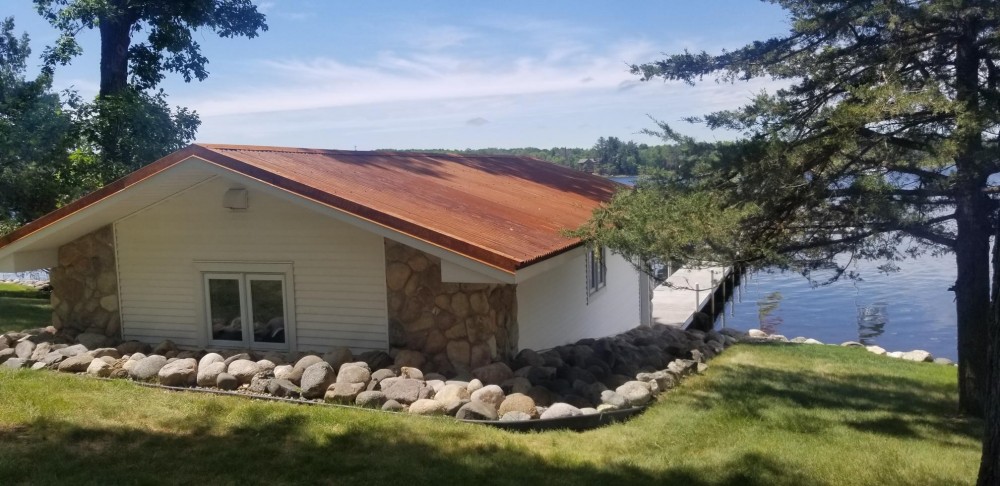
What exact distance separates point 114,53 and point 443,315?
14118mm

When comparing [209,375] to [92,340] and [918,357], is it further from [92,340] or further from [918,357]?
[918,357]

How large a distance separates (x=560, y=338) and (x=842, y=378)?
13.9 feet

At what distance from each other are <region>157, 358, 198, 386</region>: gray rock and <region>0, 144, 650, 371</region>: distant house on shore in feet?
4.63

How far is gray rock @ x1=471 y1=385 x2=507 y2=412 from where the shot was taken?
7.77 metres

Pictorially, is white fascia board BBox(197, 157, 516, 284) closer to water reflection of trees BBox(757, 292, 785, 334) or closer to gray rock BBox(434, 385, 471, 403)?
gray rock BBox(434, 385, 471, 403)

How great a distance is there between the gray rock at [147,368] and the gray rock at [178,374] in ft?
0.45

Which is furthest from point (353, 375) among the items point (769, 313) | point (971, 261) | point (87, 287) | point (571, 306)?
point (769, 313)

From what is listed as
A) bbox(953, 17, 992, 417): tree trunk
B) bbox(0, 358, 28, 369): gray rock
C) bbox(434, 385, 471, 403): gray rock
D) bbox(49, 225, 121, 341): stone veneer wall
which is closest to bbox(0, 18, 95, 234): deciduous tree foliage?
bbox(49, 225, 121, 341): stone veneer wall

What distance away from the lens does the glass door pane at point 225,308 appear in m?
10.2

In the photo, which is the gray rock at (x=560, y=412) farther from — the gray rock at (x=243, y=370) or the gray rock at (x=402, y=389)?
the gray rock at (x=243, y=370)

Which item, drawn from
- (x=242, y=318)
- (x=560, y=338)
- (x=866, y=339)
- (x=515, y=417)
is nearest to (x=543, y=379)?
(x=515, y=417)

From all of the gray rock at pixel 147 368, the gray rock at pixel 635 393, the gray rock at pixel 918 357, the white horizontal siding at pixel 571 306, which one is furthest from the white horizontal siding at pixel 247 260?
the gray rock at pixel 918 357

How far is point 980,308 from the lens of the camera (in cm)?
904

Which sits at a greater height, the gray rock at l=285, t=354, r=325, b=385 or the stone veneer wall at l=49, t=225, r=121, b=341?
the stone veneer wall at l=49, t=225, r=121, b=341
